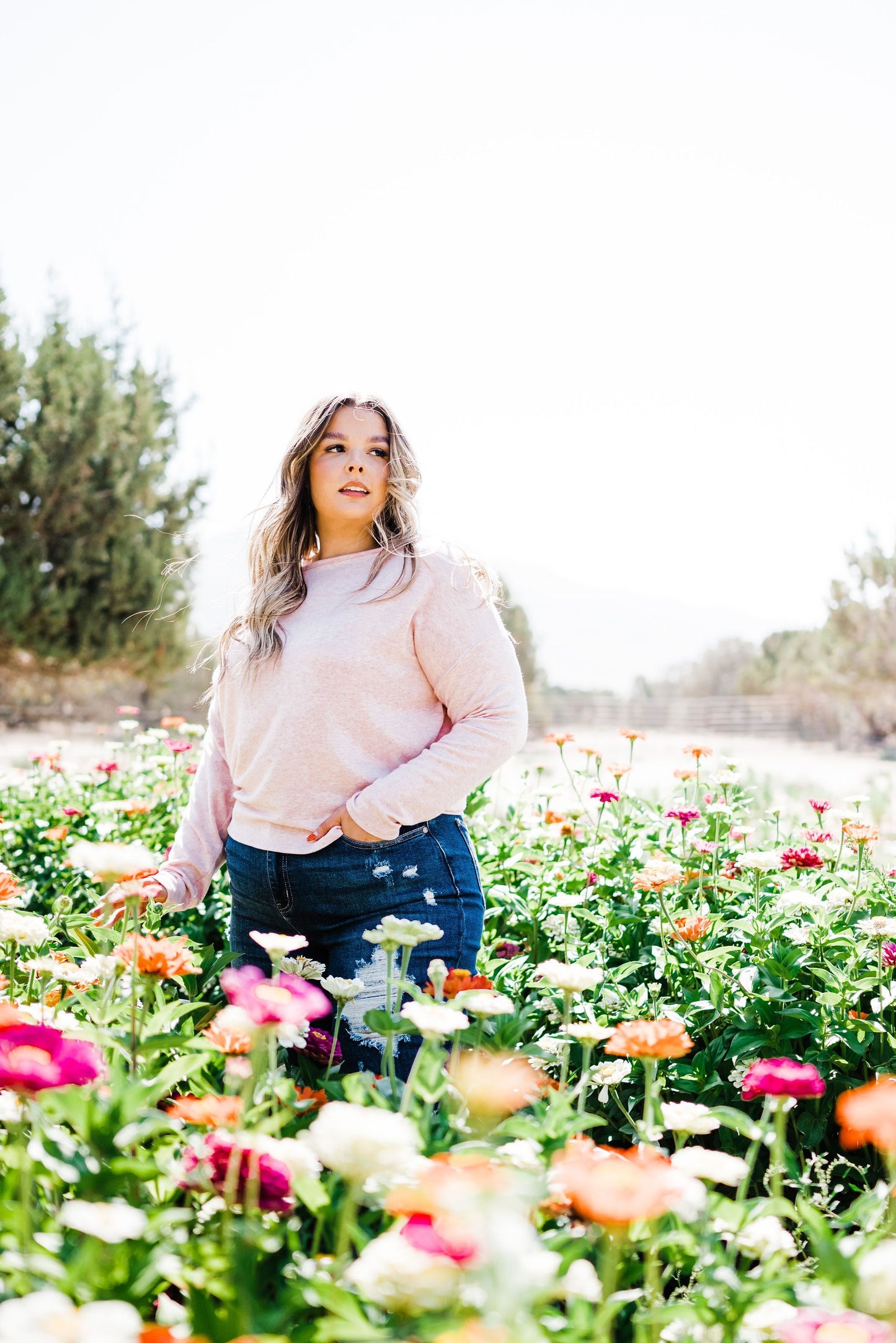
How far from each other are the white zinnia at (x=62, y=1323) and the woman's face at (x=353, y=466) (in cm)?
157

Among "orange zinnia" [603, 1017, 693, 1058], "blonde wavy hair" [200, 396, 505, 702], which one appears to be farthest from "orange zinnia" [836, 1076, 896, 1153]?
"blonde wavy hair" [200, 396, 505, 702]

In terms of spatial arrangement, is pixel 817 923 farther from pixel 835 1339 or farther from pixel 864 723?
pixel 864 723

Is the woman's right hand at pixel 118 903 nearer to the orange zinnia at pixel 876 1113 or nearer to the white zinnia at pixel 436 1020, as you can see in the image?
the white zinnia at pixel 436 1020

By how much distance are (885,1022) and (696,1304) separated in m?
1.26

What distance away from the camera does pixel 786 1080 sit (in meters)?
1.01

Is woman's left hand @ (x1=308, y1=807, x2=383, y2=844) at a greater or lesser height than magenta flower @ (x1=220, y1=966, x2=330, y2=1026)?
lesser

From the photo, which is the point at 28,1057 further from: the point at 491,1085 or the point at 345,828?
the point at 345,828

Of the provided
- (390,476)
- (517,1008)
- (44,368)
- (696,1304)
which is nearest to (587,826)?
(517,1008)

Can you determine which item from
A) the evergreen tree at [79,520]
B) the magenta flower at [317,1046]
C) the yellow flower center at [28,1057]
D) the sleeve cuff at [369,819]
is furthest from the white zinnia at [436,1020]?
the evergreen tree at [79,520]

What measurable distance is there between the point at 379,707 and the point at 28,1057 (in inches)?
42.6

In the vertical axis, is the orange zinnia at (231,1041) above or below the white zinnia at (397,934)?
below

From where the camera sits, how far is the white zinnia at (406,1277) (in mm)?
729

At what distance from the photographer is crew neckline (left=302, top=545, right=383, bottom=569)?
2094 mm

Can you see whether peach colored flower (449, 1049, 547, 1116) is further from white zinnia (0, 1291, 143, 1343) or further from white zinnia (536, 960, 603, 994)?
white zinnia (0, 1291, 143, 1343)
